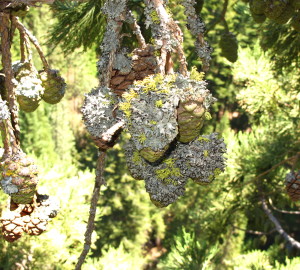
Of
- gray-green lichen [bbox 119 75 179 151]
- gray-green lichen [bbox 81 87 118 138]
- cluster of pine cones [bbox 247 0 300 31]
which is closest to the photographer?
gray-green lichen [bbox 119 75 179 151]

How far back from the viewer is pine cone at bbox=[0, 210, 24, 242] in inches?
36.5

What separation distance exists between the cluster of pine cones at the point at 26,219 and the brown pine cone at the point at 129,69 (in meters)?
0.42

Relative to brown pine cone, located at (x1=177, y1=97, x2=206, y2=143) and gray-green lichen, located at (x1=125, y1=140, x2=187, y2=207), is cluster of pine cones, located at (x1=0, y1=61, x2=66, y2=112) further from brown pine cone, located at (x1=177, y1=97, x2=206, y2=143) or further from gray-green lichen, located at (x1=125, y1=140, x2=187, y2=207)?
brown pine cone, located at (x1=177, y1=97, x2=206, y2=143)

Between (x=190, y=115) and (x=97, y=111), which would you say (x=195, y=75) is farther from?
(x=97, y=111)

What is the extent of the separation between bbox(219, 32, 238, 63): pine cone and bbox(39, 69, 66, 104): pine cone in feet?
2.89

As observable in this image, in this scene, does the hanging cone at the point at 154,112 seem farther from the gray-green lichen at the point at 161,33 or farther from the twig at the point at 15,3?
the twig at the point at 15,3

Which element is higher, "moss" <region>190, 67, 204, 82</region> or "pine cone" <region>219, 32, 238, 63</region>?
"pine cone" <region>219, 32, 238, 63</region>

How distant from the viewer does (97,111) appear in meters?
0.66

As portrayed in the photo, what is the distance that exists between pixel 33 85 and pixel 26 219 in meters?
0.36

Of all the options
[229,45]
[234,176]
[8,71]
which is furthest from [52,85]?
[234,176]

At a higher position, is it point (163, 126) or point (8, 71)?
point (8, 71)

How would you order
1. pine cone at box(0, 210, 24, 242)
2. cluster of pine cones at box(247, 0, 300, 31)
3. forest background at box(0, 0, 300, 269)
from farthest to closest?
forest background at box(0, 0, 300, 269)
cluster of pine cones at box(247, 0, 300, 31)
pine cone at box(0, 210, 24, 242)

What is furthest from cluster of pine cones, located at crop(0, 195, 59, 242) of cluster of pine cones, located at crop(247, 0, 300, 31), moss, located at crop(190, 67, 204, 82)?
cluster of pine cones, located at crop(247, 0, 300, 31)

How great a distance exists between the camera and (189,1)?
655 mm
